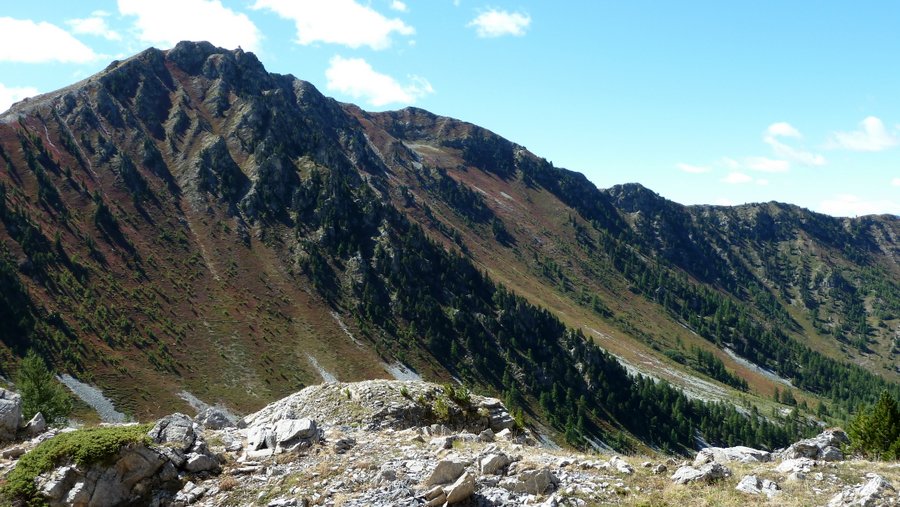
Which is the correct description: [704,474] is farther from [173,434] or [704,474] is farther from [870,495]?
[173,434]

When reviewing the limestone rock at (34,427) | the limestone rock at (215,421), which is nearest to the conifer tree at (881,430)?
the limestone rock at (215,421)

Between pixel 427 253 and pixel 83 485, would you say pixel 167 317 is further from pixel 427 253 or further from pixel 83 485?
pixel 83 485

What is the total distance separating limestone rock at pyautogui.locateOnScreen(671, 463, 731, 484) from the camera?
19891 millimetres

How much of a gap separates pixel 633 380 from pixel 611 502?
566 feet

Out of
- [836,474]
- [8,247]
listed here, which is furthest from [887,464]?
[8,247]

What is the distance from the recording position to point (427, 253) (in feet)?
627

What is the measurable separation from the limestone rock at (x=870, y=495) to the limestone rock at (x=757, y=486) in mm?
1685

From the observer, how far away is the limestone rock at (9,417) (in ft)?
77.8

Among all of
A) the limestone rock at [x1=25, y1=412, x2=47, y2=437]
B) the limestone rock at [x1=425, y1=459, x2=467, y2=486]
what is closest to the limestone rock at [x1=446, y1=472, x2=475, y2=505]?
the limestone rock at [x1=425, y1=459, x2=467, y2=486]

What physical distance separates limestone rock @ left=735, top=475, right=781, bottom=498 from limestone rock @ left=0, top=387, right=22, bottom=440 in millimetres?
31242

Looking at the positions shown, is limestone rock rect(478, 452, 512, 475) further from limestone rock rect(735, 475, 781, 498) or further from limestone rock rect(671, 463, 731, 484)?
limestone rock rect(735, 475, 781, 498)

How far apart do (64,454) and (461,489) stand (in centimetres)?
1531

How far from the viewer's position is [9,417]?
79.0ft

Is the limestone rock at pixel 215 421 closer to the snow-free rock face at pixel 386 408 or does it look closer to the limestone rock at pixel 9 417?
the snow-free rock face at pixel 386 408
